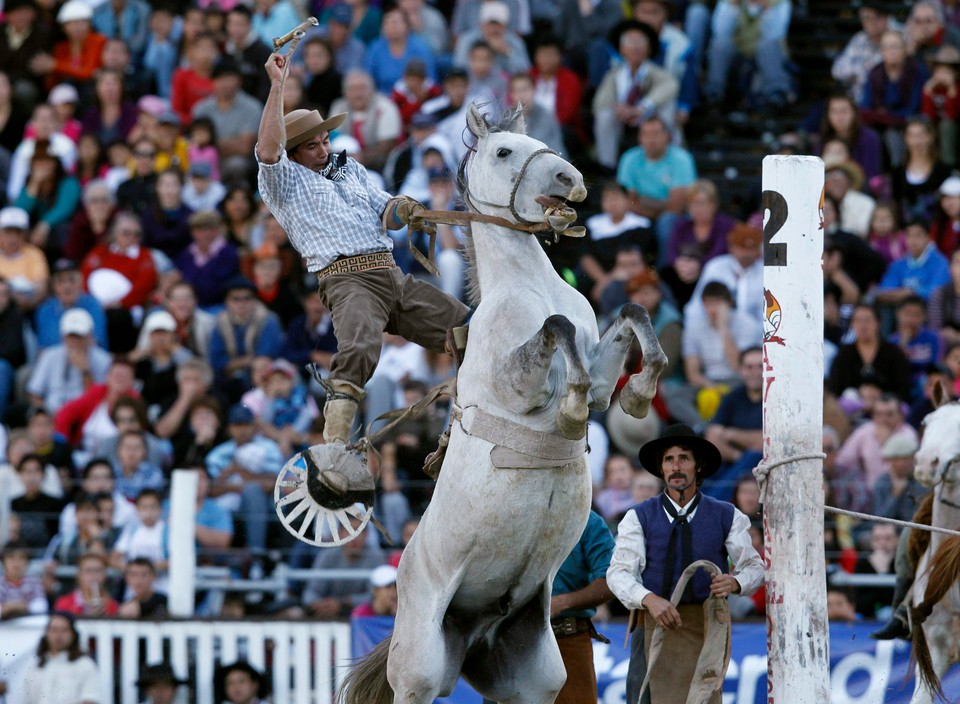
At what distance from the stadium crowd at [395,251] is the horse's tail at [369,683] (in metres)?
3.48

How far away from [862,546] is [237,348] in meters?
5.36

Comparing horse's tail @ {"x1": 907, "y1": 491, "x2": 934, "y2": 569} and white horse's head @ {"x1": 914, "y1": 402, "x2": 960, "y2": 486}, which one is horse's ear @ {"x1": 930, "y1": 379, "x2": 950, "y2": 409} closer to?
white horse's head @ {"x1": 914, "y1": 402, "x2": 960, "y2": 486}

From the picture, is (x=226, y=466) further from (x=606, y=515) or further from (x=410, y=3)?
(x=410, y=3)

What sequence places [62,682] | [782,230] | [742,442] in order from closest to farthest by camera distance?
[782,230]
[62,682]
[742,442]

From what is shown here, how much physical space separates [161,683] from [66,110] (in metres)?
7.49

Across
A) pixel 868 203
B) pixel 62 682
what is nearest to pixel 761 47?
pixel 868 203

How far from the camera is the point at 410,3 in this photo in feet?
55.2

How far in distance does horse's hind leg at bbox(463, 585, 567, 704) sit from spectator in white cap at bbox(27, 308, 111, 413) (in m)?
7.90

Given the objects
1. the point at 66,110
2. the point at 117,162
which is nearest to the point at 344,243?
the point at 117,162

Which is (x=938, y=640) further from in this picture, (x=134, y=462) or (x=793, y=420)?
(x=134, y=462)

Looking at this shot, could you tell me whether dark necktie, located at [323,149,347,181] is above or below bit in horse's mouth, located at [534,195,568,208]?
above

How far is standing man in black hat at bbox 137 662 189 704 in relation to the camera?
37.3ft

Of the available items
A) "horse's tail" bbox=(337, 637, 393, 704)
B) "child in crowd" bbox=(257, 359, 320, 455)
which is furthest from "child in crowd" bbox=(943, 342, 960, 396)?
"horse's tail" bbox=(337, 637, 393, 704)

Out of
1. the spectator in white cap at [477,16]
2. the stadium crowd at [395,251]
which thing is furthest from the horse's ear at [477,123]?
the spectator in white cap at [477,16]
